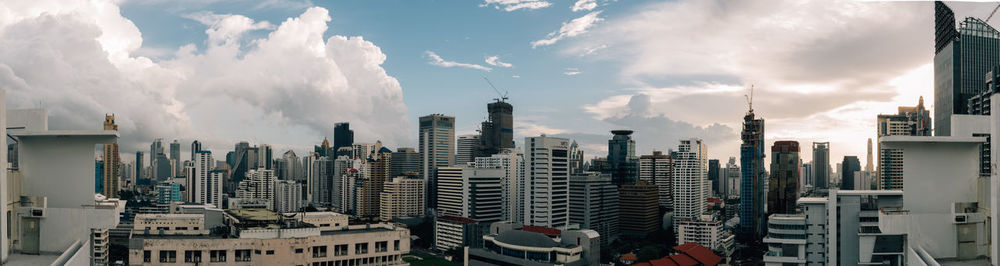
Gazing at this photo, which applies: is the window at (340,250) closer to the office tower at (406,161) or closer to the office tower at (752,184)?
the office tower at (752,184)

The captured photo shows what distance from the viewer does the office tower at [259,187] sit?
3025 cm

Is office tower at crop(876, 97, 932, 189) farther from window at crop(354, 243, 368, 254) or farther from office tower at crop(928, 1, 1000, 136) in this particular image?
window at crop(354, 243, 368, 254)

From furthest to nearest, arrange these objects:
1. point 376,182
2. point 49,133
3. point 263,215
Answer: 1. point 376,182
2. point 263,215
3. point 49,133

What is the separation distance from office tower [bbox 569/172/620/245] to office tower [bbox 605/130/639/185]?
19.7ft

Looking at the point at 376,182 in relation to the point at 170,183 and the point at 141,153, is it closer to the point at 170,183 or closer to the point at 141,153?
the point at 170,183

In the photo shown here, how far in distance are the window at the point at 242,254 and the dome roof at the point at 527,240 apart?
8033mm

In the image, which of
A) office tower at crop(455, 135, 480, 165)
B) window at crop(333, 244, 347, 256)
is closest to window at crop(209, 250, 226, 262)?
window at crop(333, 244, 347, 256)

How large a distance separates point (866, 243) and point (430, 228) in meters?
22.0

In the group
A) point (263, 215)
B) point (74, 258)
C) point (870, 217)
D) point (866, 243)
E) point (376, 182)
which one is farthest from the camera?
point (376, 182)

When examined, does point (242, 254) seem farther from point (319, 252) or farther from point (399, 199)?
point (399, 199)

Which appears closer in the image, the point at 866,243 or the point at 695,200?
the point at 866,243

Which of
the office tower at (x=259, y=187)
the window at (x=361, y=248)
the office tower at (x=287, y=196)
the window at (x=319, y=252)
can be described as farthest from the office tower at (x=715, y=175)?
the window at (x=319, y=252)

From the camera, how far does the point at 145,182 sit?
4203 cm

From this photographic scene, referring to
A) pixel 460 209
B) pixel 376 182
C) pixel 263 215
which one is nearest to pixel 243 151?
pixel 376 182
